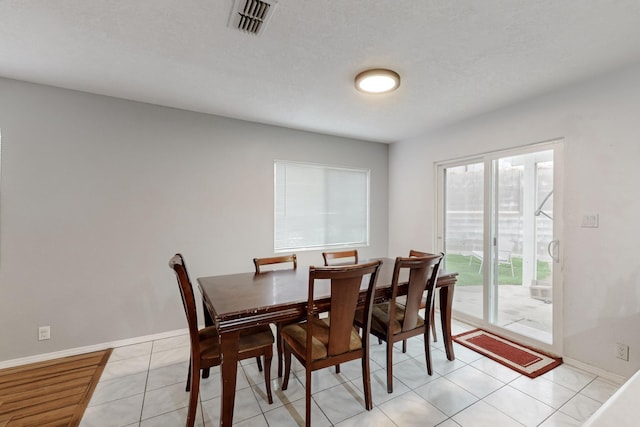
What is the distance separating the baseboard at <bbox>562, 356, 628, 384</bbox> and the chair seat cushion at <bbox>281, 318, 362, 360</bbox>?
1.99m

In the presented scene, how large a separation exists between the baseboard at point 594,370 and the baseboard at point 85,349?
12.1ft

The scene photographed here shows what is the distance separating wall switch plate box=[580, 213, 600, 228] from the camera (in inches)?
90.3

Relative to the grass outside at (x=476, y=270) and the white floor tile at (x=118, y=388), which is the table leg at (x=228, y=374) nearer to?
the white floor tile at (x=118, y=388)

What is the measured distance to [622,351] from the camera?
214 centimetres

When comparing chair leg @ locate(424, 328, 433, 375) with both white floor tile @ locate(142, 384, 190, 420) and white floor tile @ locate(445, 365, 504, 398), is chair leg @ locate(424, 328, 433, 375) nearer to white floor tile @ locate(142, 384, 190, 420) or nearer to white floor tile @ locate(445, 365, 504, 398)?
white floor tile @ locate(445, 365, 504, 398)

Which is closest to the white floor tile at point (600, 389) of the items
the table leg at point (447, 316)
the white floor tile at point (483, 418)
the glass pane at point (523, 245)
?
the glass pane at point (523, 245)

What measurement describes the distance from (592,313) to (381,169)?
293 centimetres

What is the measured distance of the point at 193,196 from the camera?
121 inches

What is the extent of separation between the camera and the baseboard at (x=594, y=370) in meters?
2.14

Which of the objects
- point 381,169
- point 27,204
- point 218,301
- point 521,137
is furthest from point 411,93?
point 27,204

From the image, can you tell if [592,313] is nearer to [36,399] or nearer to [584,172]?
[584,172]

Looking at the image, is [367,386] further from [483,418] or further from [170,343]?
[170,343]

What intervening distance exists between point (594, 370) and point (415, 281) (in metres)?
1.69

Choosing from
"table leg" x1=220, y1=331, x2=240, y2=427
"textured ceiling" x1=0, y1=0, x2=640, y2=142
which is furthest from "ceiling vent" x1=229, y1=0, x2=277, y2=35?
"table leg" x1=220, y1=331, x2=240, y2=427
